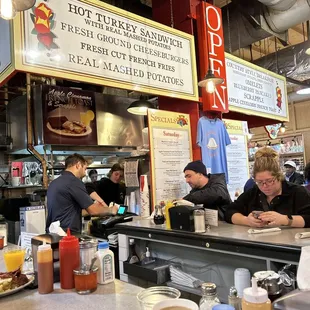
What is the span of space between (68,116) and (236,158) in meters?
2.77

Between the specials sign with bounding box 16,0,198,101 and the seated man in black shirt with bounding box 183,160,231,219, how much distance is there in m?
1.01

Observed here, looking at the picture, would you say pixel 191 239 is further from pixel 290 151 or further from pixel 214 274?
pixel 290 151

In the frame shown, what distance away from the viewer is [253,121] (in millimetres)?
6953

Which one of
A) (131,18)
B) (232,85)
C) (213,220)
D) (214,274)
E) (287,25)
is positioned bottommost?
(214,274)

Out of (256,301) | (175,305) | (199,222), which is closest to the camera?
(256,301)

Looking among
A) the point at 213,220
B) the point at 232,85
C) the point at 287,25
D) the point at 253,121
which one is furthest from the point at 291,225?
the point at 253,121

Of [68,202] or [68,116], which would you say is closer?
[68,202]

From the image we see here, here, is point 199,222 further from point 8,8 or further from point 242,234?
point 8,8

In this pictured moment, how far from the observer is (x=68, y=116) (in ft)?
15.9

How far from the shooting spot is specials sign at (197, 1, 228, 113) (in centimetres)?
435

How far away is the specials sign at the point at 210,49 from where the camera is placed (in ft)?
14.3

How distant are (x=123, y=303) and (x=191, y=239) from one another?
0.99 meters

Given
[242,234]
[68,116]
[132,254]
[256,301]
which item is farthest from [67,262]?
[68,116]

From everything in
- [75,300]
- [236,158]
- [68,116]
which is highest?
[68,116]
